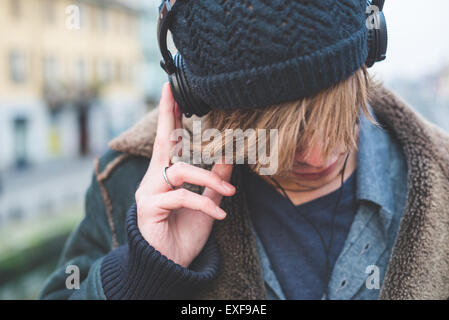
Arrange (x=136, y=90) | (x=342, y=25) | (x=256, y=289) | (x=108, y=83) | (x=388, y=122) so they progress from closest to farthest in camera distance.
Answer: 1. (x=342, y=25)
2. (x=256, y=289)
3. (x=388, y=122)
4. (x=108, y=83)
5. (x=136, y=90)

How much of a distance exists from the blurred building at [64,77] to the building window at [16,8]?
36 mm

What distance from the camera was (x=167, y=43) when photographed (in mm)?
1013

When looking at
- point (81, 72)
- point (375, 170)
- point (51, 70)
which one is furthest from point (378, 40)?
point (81, 72)

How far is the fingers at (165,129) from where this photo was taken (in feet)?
3.56

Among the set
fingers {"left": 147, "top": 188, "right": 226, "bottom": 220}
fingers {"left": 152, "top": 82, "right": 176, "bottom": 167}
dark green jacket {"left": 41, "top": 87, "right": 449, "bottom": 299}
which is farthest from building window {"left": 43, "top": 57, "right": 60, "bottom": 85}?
fingers {"left": 147, "top": 188, "right": 226, "bottom": 220}

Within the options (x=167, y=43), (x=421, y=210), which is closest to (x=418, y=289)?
(x=421, y=210)

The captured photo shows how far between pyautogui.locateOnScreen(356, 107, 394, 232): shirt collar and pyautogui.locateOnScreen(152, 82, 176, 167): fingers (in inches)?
24.0

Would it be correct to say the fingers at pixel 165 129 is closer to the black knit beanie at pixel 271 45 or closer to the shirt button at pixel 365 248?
the black knit beanie at pixel 271 45

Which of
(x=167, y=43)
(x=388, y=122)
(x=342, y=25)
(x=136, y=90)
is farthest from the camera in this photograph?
(x=136, y=90)

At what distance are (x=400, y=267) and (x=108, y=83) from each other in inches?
870

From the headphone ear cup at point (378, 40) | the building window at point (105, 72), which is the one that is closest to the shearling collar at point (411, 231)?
the headphone ear cup at point (378, 40)

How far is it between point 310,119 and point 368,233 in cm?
51

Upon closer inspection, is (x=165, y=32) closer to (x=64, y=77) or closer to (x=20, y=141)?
(x=20, y=141)
